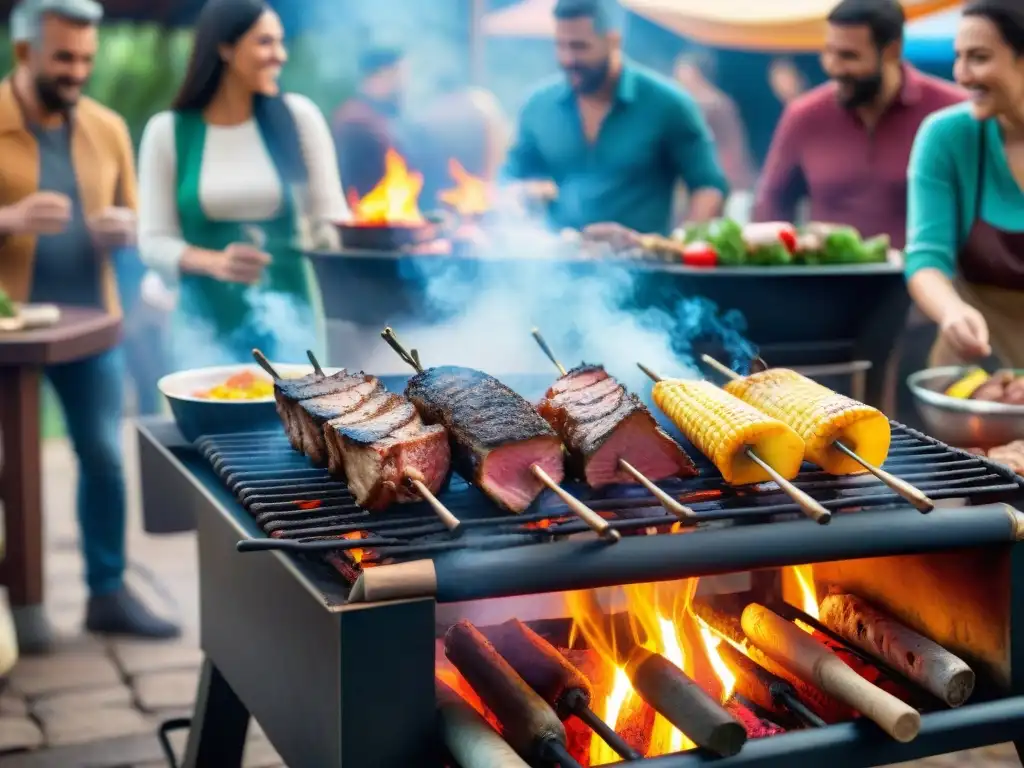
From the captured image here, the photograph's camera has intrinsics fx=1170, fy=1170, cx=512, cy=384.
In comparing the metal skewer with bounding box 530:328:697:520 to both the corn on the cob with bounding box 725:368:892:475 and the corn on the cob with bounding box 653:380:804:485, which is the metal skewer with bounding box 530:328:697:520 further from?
the corn on the cob with bounding box 725:368:892:475

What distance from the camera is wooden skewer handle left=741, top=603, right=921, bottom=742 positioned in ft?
6.90

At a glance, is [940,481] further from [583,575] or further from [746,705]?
[583,575]

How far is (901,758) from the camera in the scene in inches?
85.4

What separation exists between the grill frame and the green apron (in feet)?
7.50

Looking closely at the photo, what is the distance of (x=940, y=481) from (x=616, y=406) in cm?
68

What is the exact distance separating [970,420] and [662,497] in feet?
4.66

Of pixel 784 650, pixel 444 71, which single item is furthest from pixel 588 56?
pixel 444 71

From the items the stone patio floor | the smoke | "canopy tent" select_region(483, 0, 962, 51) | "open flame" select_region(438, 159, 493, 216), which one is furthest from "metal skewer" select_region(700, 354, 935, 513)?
"canopy tent" select_region(483, 0, 962, 51)

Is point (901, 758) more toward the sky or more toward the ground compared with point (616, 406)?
more toward the ground

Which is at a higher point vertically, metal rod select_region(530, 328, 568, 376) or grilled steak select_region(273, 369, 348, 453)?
metal rod select_region(530, 328, 568, 376)

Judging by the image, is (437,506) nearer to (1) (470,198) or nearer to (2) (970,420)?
(2) (970,420)

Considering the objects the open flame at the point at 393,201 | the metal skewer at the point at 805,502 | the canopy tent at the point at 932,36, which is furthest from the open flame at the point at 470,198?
the canopy tent at the point at 932,36

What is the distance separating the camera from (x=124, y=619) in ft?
16.8

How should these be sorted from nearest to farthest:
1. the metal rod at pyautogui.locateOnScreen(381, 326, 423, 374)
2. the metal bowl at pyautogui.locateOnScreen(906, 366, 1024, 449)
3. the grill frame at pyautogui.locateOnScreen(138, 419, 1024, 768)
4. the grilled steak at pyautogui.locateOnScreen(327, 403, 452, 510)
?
1. the grill frame at pyautogui.locateOnScreen(138, 419, 1024, 768)
2. the grilled steak at pyautogui.locateOnScreen(327, 403, 452, 510)
3. the metal rod at pyautogui.locateOnScreen(381, 326, 423, 374)
4. the metal bowl at pyautogui.locateOnScreen(906, 366, 1024, 449)
